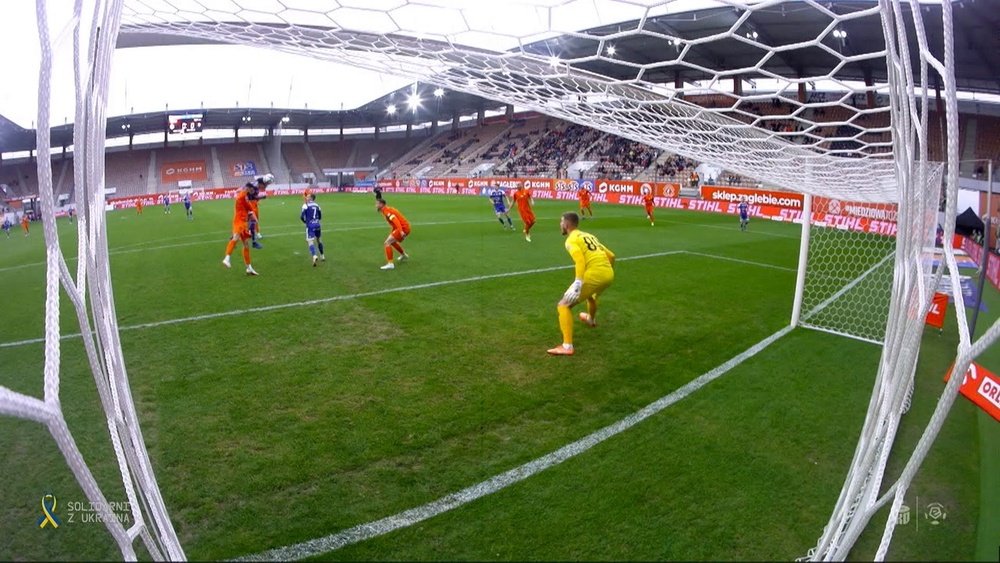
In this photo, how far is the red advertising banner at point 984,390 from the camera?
4.35 metres

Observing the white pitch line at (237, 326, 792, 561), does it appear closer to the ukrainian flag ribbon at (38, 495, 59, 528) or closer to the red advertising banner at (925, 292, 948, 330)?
the ukrainian flag ribbon at (38, 495, 59, 528)

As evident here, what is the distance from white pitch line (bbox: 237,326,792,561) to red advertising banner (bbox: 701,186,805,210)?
1921 centimetres

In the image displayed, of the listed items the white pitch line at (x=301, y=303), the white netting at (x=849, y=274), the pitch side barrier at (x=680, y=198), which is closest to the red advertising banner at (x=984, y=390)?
the white netting at (x=849, y=274)

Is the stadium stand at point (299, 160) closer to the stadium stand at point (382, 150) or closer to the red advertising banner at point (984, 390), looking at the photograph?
the stadium stand at point (382, 150)

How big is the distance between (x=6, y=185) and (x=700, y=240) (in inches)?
2100

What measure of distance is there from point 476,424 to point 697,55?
7.13 metres

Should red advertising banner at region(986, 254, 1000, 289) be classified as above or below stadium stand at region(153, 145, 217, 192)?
below

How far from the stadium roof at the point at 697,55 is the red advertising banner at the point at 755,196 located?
233 inches

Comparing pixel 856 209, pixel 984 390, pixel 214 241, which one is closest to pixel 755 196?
pixel 856 209

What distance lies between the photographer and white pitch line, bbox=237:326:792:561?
2.99m

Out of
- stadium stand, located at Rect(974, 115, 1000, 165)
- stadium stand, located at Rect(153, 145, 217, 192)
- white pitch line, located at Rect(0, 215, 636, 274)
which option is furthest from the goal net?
stadium stand, located at Rect(153, 145, 217, 192)

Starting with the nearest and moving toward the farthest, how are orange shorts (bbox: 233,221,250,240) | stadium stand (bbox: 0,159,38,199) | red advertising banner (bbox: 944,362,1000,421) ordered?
1. red advertising banner (bbox: 944,362,1000,421)
2. orange shorts (bbox: 233,221,250,240)
3. stadium stand (bbox: 0,159,38,199)

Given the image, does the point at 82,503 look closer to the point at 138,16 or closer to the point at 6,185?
the point at 138,16

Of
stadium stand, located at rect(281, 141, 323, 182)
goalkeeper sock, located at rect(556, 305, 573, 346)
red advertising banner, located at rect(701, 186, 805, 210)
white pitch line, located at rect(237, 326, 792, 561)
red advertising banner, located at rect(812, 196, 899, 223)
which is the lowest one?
white pitch line, located at rect(237, 326, 792, 561)
